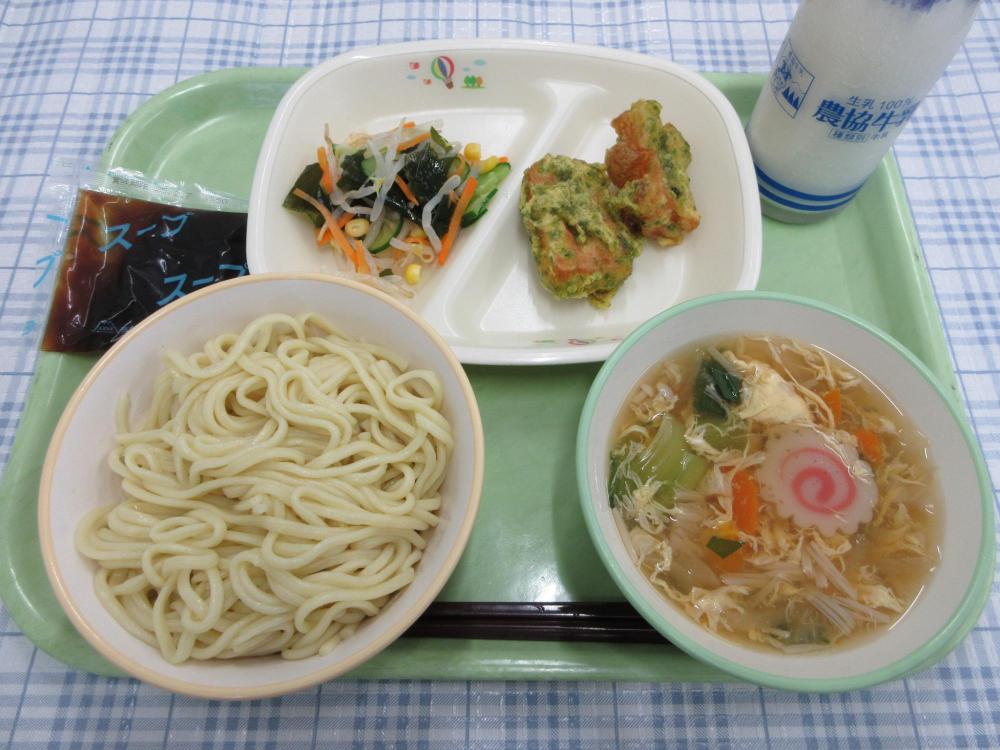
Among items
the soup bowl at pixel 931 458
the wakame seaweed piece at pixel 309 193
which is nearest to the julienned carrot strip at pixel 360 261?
the wakame seaweed piece at pixel 309 193

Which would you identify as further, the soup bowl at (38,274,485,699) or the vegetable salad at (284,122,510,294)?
the vegetable salad at (284,122,510,294)

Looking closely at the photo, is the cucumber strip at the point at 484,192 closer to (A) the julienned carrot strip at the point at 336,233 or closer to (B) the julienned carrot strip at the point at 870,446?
(A) the julienned carrot strip at the point at 336,233

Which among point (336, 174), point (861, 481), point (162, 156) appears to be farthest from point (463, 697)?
point (162, 156)

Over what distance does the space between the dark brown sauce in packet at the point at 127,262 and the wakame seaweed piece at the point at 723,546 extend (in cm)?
142

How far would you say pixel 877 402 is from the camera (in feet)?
4.48

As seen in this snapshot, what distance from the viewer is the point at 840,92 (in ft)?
4.90

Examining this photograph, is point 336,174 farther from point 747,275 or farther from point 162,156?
point 747,275

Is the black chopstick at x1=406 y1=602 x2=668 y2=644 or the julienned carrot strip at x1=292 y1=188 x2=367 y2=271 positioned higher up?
the julienned carrot strip at x1=292 y1=188 x2=367 y2=271

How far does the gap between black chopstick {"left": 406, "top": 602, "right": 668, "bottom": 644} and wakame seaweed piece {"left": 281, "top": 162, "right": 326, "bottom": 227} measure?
1.18m

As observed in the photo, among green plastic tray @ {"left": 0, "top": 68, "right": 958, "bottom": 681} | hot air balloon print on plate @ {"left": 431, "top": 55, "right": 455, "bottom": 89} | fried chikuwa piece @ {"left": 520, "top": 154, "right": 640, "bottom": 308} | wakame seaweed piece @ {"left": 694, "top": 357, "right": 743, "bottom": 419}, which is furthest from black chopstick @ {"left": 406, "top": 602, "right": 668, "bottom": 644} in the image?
hot air balloon print on plate @ {"left": 431, "top": 55, "right": 455, "bottom": 89}

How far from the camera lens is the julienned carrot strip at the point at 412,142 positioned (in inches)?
74.4

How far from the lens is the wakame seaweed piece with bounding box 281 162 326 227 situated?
181cm

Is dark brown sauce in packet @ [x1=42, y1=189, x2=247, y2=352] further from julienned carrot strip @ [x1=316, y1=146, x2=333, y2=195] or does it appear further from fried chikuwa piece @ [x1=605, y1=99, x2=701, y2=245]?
fried chikuwa piece @ [x1=605, y1=99, x2=701, y2=245]

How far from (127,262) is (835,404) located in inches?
74.2
